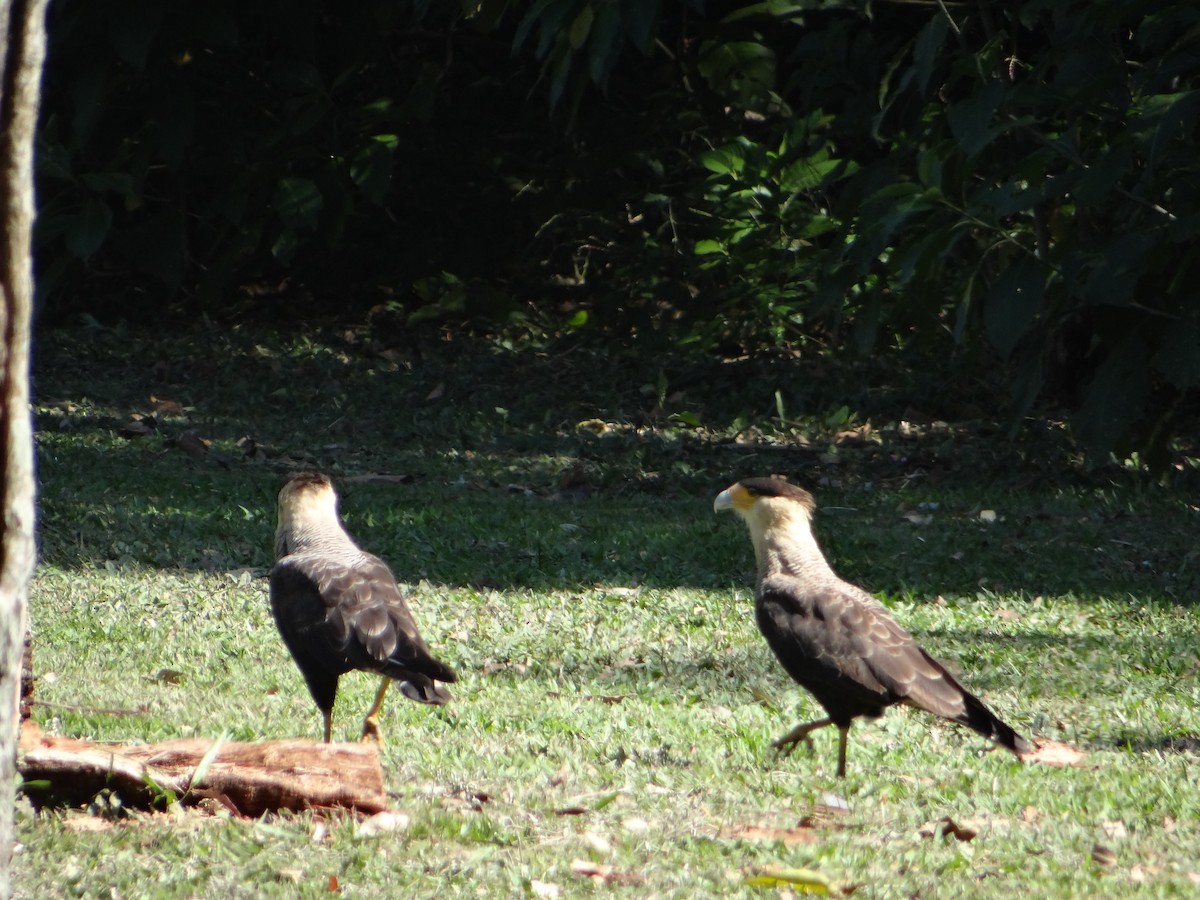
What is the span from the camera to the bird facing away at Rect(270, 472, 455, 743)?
15.4 feet

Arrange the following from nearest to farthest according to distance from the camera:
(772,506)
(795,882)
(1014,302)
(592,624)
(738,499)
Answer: (795,882) → (772,506) → (738,499) → (592,624) → (1014,302)

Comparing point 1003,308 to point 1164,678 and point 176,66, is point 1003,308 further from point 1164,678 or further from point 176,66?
point 176,66

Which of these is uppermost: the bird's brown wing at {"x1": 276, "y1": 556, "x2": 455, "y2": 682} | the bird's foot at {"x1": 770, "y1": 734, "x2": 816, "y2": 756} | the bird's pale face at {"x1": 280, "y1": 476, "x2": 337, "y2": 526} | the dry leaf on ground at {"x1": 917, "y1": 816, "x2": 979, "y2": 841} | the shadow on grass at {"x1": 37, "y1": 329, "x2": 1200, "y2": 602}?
the bird's pale face at {"x1": 280, "y1": 476, "x2": 337, "y2": 526}

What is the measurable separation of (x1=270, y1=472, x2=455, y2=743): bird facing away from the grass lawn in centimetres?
25

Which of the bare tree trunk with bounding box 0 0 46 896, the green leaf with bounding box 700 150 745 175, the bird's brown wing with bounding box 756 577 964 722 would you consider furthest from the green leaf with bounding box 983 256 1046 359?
the bare tree trunk with bounding box 0 0 46 896

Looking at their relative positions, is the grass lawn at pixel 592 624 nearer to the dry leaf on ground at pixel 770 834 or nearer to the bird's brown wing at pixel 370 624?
the dry leaf on ground at pixel 770 834

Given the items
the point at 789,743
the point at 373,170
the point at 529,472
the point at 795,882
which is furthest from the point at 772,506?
the point at 373,170

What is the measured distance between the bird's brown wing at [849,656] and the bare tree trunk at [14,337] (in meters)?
2.76

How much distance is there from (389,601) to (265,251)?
9.28 m

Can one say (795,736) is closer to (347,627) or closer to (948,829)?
(948,829)

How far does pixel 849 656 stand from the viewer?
4.74 m

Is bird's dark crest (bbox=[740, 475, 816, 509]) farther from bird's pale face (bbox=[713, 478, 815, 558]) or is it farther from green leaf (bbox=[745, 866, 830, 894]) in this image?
green leaf (bbox=[745, 866, 830, 894])

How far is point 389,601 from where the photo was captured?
4.95 m

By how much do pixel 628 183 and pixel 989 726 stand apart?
9.59 meters
